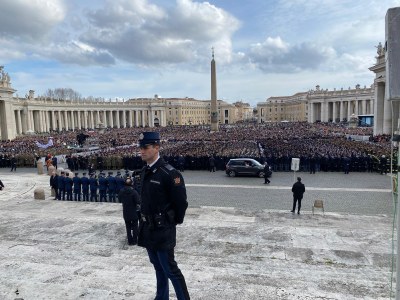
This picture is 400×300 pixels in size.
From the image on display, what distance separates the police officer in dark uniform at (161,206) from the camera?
359cm

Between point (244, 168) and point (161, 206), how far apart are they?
56.7 ft

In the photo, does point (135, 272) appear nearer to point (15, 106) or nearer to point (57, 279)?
point (57, 279)

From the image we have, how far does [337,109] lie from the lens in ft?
398

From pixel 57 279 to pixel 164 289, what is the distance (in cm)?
194

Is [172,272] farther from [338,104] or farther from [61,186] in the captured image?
[338,104]

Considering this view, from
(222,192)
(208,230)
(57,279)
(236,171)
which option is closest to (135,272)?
(57,279)

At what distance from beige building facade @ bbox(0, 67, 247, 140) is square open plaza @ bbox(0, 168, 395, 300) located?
54659 mm

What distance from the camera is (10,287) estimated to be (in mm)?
4594

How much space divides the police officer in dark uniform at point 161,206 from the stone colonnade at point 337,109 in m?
118

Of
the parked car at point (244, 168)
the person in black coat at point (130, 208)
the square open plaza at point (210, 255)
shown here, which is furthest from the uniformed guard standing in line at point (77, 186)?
the parked car at point (244, 168)

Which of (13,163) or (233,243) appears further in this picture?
(13,163)

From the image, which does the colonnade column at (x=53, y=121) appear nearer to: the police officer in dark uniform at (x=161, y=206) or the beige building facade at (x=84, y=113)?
the beige building facade at (x=84, y=113)

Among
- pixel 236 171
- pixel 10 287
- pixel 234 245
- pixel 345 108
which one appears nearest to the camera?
pixel 10 287

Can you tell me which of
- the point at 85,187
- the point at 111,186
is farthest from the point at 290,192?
the point at 85,187
